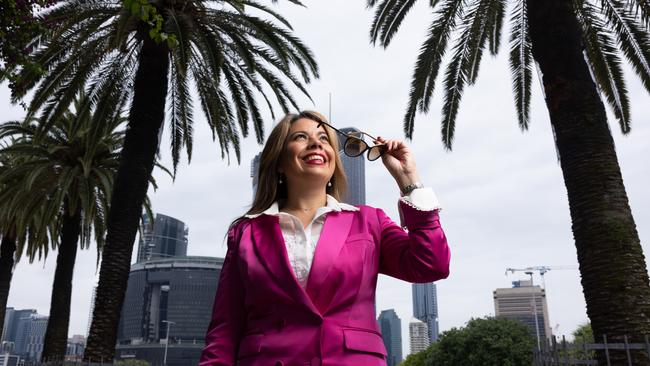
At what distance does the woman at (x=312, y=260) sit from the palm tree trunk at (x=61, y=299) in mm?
13007

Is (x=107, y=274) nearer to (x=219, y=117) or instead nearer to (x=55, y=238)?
(x=219, y=117)

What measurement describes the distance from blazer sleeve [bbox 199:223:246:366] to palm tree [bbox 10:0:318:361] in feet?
21.4

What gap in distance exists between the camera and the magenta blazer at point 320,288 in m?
1.88

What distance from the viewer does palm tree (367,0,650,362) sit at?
534cm

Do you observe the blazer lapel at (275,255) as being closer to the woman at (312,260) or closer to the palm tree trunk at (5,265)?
the woman at (312,260)

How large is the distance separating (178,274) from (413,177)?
137900mm

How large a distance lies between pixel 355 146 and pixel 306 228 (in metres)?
0.40

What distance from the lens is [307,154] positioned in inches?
93.0

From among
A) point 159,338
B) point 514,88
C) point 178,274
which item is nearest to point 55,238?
point 514,88

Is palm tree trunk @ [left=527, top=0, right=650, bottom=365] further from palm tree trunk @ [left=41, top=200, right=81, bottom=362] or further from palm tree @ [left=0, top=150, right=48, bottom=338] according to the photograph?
palm tree @ [left=0, top=150, right=48, bottom=338]

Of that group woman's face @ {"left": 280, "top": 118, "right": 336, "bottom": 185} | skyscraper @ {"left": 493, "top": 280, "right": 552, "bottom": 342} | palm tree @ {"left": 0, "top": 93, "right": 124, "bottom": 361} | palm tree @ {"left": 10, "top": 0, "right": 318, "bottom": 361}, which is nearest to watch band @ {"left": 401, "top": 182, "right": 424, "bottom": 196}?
woman's face @ {"left": 280, "top": 118, "right": 336, "bottom": 185}

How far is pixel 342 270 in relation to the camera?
2.00 metres

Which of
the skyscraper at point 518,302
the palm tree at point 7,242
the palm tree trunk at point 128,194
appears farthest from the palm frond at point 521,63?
the skyscraper at point 518,302

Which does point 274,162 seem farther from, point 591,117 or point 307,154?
point 591,117
